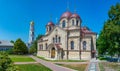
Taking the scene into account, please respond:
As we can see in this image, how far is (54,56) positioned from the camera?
5547 centimetres

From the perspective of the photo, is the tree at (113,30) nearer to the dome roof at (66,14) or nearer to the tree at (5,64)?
the dome roof at (66,14)

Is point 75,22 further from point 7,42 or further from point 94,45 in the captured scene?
point 7,42

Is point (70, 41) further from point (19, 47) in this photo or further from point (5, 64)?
point (5, 64)

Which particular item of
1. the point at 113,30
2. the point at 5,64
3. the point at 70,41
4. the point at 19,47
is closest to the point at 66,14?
the point at 70,41

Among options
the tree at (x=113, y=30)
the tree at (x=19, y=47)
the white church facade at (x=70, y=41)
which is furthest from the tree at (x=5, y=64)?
the tree at (x=19, y=47)

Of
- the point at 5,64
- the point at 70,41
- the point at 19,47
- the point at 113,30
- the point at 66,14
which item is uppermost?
the point at 66,14

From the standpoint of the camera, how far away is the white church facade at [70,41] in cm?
5147

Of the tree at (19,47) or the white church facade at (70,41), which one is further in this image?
the tree at (19,47)

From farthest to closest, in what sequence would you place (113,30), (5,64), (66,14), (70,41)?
(66,14) → (70,41) → (113,30) → (5,64)

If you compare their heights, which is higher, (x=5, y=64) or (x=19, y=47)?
(x=19, y=47)

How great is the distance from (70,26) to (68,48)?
665cm

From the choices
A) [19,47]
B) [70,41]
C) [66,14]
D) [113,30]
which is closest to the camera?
[113,30]

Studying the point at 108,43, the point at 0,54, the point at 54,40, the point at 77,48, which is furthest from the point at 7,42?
the point at 0,54

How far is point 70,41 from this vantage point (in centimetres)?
5356
